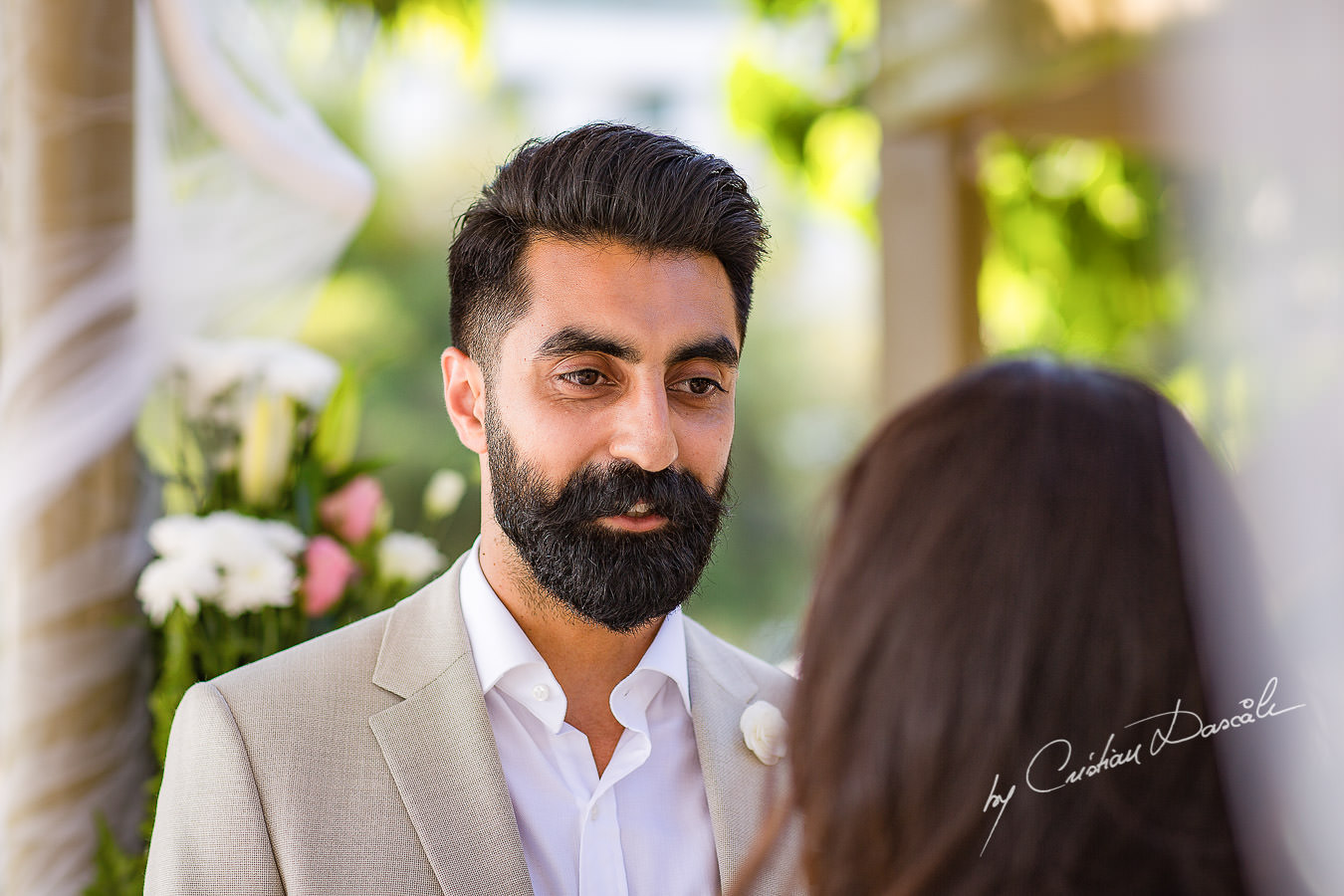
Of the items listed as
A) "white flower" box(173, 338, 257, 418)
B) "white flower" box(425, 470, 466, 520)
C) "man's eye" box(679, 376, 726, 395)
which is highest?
"white flower" box(173, 338, 257, 418)

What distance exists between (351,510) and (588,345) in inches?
32.3

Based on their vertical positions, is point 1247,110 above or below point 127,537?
above

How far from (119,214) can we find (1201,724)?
203 cm

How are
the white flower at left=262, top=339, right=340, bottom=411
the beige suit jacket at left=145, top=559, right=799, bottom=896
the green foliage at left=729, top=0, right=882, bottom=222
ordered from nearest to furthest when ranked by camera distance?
the beige suit jacket at left=145, top=559, right=799, bottom=896 → the white flower at left=262, top=339, right=340, bottom=411 → the green foliage at left=729, top=0, right=882, bottom=222

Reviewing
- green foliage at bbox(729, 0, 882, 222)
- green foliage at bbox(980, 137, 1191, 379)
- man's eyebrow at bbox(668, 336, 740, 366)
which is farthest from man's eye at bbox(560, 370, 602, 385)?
green foliage at bbox(729, 0, 882, 222)

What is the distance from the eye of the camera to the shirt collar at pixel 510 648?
1.89 metres

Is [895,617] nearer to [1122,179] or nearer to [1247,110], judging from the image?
[1247,110]

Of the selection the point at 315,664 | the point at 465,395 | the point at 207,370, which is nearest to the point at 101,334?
the point at 207,370

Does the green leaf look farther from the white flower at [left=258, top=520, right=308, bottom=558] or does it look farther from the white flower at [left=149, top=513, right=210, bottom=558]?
the white flower at [left=149, top=513, right=210, bottom=558]

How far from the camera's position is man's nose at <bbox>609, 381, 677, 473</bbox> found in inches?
73.2

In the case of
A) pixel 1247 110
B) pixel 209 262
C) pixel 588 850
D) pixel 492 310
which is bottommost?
pixel 588 850

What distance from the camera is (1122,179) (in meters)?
4.43

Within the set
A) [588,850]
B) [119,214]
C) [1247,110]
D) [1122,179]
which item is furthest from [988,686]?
Answer: [1122,179]

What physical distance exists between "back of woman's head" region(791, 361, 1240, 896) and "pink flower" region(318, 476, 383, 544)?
57.3 inches
